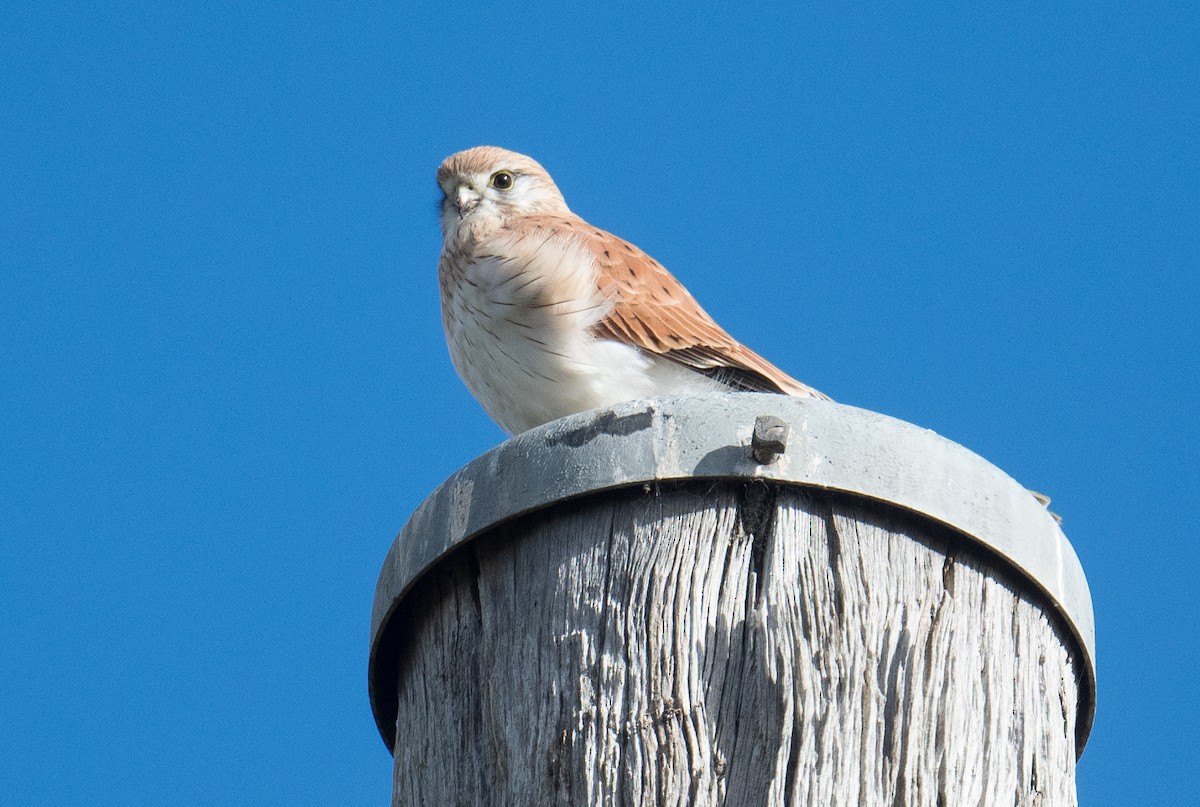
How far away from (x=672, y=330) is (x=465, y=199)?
1.42 m

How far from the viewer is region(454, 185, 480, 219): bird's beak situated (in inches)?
209

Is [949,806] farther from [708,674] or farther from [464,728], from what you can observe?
[464,728]

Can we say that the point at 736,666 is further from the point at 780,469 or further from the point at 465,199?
the point at 465,199

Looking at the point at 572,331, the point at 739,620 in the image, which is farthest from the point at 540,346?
the point at 739,620

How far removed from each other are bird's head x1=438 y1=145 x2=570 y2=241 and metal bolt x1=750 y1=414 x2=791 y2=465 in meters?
2.98

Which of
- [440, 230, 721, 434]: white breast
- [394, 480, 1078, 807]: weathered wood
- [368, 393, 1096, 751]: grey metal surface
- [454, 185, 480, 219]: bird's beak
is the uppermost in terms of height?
[454, 185, 480, 219]: bird's beak

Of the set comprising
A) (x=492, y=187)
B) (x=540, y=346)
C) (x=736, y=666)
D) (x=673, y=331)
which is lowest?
(x=736, y=666)

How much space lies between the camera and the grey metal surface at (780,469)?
2.39m

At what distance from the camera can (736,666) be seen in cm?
219

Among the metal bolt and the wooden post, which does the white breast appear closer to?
the wooden post

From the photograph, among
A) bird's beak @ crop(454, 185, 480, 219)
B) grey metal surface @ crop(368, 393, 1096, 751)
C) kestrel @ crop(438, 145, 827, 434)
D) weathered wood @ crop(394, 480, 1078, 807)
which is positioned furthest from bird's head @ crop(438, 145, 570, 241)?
weathered wood @ crop(394, 480, 1078, 807)

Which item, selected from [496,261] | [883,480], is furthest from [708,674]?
[496,261]

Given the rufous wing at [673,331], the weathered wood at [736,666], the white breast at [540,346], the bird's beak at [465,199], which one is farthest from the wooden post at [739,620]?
the bird's beak at [465,199]

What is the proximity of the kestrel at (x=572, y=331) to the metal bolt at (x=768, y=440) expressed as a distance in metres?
1.61
